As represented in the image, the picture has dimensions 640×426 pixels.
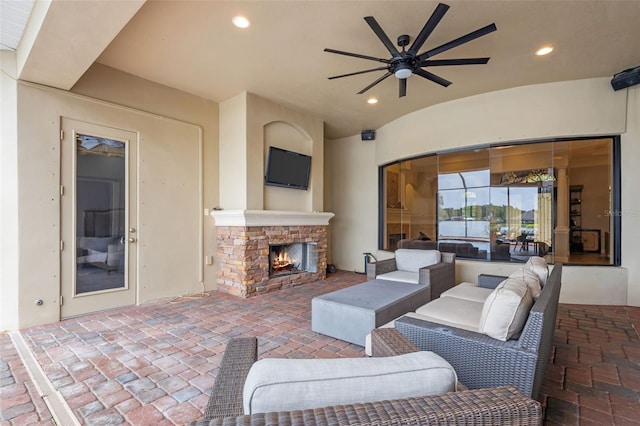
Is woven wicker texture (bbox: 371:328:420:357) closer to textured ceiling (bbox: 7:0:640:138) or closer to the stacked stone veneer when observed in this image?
textured ceiling (bbox: 7:0:640:138)

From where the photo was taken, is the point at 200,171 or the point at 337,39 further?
the point at 200,171

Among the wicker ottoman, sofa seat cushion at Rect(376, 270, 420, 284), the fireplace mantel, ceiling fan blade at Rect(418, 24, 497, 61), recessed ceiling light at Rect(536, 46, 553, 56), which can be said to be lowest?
the wicker ottoman

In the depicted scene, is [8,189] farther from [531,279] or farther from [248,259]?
[531,279]

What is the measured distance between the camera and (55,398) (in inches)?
82.6

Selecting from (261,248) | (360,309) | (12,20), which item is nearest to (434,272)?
(360,309)

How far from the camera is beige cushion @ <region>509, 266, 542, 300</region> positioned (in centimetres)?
219

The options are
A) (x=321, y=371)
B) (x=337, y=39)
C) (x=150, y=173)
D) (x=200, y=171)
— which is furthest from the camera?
(x=200, y=171)

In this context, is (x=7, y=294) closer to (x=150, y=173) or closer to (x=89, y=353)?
(x=89, y=353)

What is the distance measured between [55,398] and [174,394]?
792 millimetres

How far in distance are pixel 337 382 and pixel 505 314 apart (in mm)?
1407

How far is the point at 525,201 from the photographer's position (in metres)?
5.07

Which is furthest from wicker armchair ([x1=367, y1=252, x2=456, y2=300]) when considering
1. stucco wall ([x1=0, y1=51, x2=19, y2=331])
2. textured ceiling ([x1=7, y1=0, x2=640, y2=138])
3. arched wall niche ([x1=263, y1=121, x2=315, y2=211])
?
stucco wall ([x1=0, y1=51, x2=19, y2=331])

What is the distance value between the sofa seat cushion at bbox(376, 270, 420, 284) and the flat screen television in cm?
229

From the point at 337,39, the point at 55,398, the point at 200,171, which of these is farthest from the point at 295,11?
the point at 55,398
